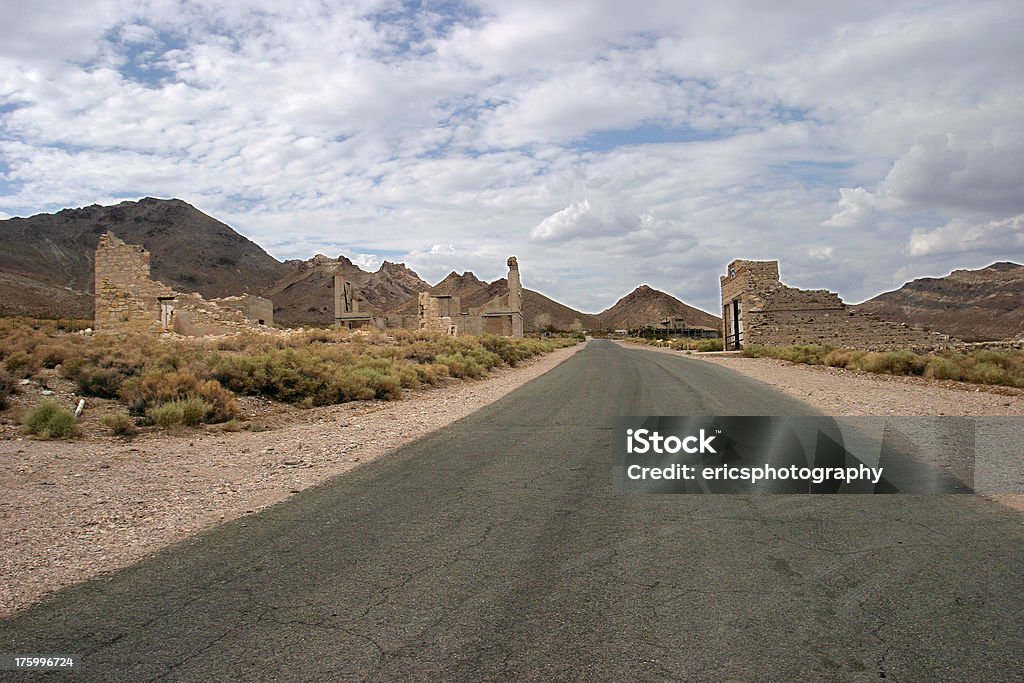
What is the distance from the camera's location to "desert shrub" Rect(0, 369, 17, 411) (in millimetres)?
11781

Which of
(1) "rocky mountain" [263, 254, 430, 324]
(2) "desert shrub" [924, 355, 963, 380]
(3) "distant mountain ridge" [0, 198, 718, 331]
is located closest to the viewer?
(2) "desert shrub" [924, 355, 963, 380]

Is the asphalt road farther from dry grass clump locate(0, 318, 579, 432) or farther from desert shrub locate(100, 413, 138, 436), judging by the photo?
dry grass clump locate(0, 318, 579, 432)

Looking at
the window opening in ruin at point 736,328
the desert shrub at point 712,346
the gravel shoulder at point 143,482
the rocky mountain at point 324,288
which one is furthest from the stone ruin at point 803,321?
the rocky mountain at point 324,288

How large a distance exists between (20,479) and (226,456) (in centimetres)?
250

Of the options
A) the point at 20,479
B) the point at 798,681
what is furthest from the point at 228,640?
the point at 20,479

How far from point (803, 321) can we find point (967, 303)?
51.1 metres

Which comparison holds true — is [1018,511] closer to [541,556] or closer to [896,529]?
[896,529]

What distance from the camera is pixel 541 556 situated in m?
5.22

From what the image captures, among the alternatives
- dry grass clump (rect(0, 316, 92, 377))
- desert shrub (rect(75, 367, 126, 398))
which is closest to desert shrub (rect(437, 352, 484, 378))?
dry grass clump (rect(0, 316, 92, 377))

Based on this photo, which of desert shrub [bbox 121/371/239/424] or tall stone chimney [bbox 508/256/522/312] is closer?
desert shrub [bbox 121/371/239/424]

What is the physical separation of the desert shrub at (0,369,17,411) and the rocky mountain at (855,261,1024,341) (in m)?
61.6

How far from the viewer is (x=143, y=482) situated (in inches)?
325

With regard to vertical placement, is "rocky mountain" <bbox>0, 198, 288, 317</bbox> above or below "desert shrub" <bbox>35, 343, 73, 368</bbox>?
above

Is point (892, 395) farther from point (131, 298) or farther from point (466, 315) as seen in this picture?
point (466, 315)
